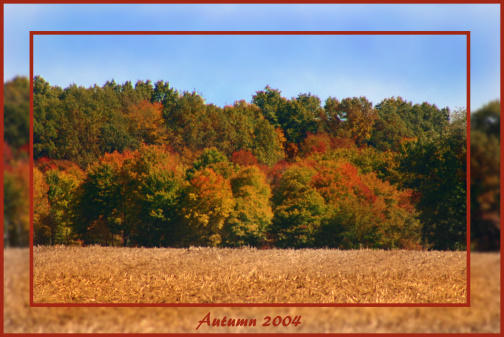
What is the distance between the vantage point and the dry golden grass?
4914 millimetres

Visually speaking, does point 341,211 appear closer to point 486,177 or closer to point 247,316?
point 486,177

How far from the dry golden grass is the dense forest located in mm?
1492

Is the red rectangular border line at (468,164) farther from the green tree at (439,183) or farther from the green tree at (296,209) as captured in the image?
the green tree at (296,209)

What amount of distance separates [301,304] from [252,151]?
2858 millimetres

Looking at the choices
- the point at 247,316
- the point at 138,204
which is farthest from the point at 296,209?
the point at 138,204

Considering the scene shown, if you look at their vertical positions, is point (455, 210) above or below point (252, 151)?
below

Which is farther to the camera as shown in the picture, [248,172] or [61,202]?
[248,172]

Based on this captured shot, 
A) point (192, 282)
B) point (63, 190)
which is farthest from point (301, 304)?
point (63, 190)

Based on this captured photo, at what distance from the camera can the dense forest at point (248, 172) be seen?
21.4 feet

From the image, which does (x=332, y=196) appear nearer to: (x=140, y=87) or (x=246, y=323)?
(x=246, y=323)

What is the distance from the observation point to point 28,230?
199 inches

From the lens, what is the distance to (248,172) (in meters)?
7.03

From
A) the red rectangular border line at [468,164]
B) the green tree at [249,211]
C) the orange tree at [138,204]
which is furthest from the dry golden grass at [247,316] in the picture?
the green tree at [249,211]

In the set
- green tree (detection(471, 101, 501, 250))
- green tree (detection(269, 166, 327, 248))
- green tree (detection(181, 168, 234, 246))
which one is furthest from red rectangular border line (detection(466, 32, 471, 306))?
green tree (detection(181, 168, 234, 246))
